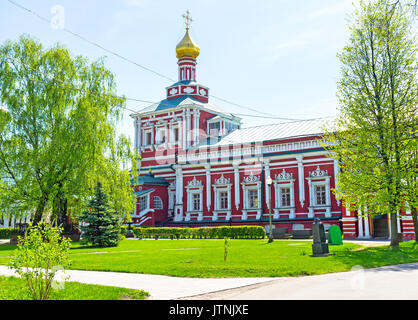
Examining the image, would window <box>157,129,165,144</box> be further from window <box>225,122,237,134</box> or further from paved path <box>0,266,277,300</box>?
paved path <box>0,266,277,300</box>

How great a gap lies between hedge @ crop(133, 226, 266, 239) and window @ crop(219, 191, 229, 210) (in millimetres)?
7259

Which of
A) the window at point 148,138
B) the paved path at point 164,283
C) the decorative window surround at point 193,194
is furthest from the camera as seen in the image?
the window at point 148,138

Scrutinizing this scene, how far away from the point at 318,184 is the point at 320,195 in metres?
0.92

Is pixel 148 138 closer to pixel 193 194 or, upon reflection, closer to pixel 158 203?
pixel 158 203

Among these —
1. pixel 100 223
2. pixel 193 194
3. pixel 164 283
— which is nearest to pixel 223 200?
pixel 193 194

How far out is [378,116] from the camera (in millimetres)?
19719

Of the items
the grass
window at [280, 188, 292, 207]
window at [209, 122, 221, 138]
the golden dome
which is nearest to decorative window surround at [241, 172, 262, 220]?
window at [280, 188, 292, 207]

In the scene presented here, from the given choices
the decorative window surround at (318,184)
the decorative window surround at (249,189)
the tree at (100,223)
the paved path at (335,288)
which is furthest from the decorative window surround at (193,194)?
the paved path at (335,288)

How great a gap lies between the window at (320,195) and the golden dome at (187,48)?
77.8 feet

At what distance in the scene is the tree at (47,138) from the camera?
82.6 feet

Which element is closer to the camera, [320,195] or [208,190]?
[320,195]

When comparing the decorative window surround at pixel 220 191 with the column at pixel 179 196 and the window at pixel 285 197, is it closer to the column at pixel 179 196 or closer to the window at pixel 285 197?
the column at pixel 179 196
